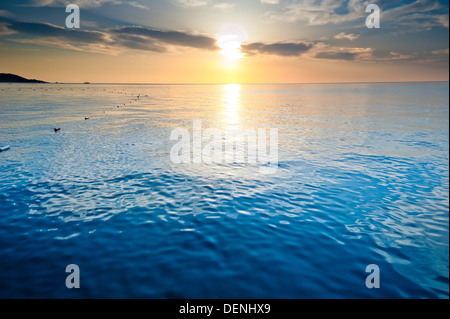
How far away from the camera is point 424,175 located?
21.3 meters

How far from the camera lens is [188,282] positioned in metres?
9.62

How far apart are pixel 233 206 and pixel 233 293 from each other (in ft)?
23.8

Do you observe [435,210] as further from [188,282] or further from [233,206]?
[188,282]

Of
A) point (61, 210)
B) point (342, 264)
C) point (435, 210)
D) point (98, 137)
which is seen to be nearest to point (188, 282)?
point (342, 264)

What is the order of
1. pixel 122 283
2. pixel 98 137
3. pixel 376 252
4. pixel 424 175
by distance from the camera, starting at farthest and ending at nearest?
pixel 98 137, pixel 424 175, pixel 376 252, pixel 122 283

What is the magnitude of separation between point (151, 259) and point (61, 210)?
801 cm

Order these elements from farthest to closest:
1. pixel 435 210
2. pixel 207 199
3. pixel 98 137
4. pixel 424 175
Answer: pixel 98 137 → pixel 424 175 → pixel 207 199 → pixel 435 210

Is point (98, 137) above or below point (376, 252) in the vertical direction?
above

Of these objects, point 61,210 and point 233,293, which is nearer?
point 233,293

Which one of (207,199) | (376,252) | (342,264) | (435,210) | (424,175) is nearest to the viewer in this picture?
(342,264)

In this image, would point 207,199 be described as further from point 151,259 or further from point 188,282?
point 188,282
